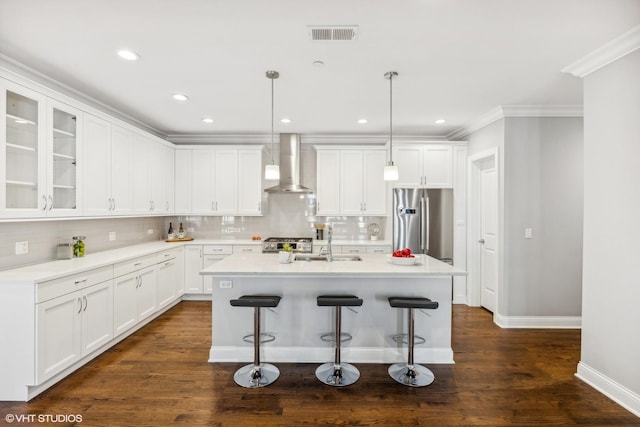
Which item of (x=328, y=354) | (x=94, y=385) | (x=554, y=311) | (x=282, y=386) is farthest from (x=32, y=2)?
(x=554, y=311)

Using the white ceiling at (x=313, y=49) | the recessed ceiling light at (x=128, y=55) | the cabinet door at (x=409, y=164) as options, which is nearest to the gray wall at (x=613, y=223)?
the white ceiling at (x=313, y=49)

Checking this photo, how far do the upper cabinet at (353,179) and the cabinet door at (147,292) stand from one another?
272 centimetres

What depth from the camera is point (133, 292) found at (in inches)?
147

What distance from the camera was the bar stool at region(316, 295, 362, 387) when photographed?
2.77 metres

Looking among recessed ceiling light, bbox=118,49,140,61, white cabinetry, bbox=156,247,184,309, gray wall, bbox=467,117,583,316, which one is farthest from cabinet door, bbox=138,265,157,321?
gray wall, bbox=467,117,583,316

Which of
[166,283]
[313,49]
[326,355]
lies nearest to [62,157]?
[166,283]

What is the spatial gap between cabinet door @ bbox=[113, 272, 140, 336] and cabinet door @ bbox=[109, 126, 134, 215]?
865 millimetres

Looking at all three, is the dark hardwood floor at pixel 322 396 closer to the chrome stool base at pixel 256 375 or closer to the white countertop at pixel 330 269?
the chrome stool base at pixel 256 375

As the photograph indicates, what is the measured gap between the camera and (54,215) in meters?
2.98

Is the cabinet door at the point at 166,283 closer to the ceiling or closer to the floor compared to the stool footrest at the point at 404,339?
closer to the ceiling

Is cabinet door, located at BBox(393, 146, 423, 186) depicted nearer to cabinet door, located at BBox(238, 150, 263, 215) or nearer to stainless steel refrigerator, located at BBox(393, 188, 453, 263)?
stainless steel refrigerator, located at BBox(393, 188, 453, 263)

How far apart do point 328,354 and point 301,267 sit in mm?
913

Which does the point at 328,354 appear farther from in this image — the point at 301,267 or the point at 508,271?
the point at 508,271

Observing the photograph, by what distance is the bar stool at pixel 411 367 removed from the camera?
273cm
